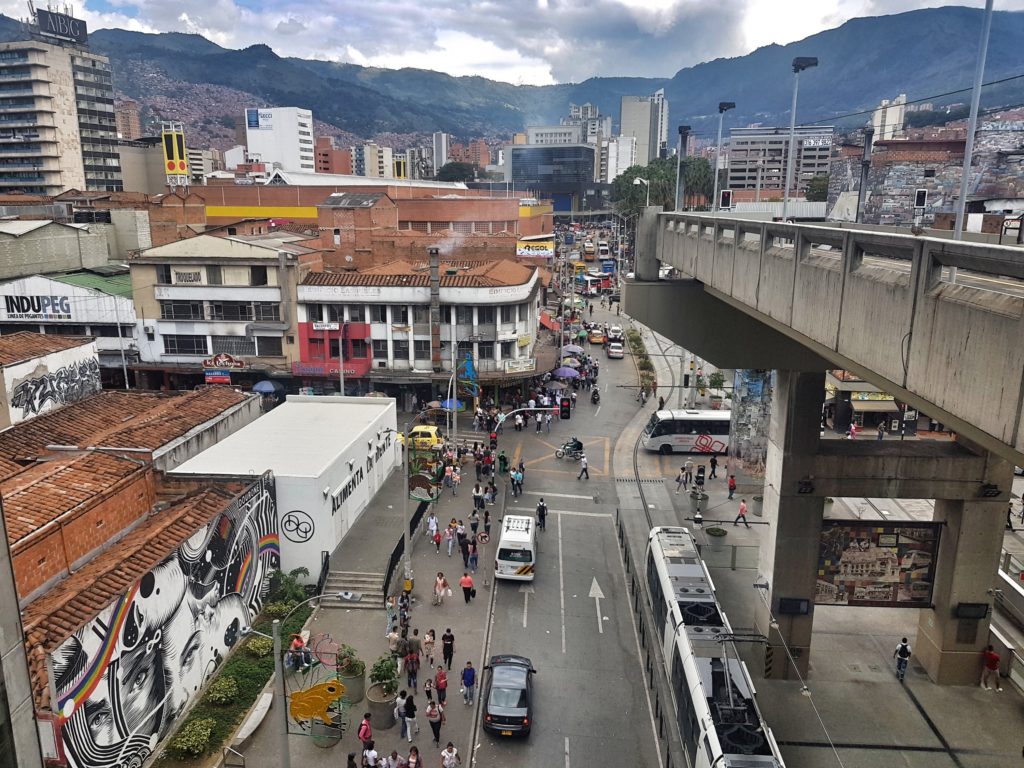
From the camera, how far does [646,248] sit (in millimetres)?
22750

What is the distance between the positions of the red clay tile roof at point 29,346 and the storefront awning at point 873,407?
41.0 meters

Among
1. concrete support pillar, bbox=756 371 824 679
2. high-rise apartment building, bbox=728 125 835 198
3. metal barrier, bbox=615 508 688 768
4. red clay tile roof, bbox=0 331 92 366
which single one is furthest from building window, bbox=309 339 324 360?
high-rise apartment building, bbox=728 125 835 198

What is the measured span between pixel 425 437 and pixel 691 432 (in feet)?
46.3

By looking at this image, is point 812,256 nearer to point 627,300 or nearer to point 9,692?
point 627,300

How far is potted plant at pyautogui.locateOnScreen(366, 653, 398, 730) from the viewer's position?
18.2m

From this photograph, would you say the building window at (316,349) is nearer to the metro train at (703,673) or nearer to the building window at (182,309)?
the building window at (182,309)

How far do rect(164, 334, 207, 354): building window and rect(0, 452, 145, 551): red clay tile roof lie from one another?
26458 mm

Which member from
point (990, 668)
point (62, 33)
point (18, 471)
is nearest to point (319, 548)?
point (18, 471)

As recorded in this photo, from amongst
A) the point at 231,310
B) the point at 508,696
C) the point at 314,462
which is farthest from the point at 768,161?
the point at 508,696

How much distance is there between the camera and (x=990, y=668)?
19.9m

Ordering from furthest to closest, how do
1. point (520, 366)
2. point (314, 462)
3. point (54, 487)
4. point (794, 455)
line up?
point (520, 366)
point (314, 462)
point (794, 455)
point (54, 487)

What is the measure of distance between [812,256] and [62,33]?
13588 cm

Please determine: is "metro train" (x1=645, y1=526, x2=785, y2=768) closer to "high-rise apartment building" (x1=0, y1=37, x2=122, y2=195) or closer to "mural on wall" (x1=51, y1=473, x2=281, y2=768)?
"mural on wall" (x1=51, y1=473, x2=281, y2=768)

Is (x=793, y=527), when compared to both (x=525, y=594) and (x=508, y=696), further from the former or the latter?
(x=525, y=594)
